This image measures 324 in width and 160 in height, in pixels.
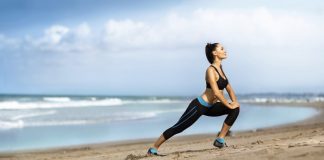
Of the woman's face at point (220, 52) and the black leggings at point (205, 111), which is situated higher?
the woman's face at point (220, 52)

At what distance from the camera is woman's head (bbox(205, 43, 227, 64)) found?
7113mm

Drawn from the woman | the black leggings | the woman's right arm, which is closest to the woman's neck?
the woman

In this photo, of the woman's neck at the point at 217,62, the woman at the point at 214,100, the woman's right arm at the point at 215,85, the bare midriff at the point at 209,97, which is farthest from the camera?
the woman's neck at the point at 217,62

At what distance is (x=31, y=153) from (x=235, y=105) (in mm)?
6023

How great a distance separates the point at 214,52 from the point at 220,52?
83mm

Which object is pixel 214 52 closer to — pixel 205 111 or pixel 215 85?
pixel 215 85

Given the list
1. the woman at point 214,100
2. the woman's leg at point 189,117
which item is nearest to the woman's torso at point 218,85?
the woman at point 214,100

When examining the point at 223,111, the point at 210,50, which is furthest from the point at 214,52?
the point at 223,111

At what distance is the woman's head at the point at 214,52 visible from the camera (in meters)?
7.11

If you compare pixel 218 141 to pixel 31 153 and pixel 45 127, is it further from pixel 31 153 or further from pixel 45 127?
pixel 45 127

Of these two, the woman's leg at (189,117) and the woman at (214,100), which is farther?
the woman's leg at (189,117)

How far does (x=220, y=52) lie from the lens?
711 centimetres

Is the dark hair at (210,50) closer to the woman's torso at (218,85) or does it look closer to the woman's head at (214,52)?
the woman's head at (214,52)

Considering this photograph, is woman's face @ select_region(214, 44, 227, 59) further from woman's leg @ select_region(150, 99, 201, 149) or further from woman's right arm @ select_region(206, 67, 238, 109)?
woman's leg @ select_region(150, 99, 201, 149)
